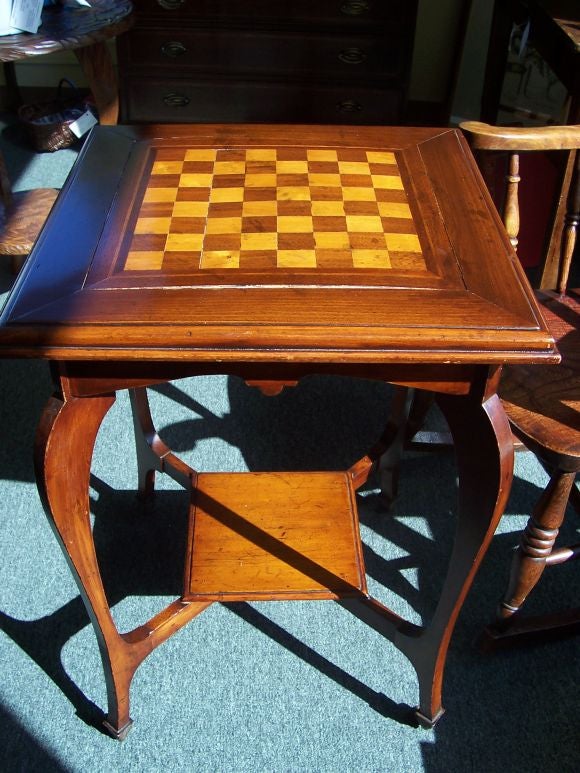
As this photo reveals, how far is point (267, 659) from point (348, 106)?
7.83 feet

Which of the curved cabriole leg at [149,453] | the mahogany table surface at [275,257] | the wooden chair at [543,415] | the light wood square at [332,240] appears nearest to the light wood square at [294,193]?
the mahogany table surface at [275,257]

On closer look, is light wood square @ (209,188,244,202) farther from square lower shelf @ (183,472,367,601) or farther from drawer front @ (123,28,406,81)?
drawer front @ (123,28,406,81)

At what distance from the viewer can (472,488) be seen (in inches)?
43.1

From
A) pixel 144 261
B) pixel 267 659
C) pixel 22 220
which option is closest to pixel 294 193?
pixel 144 261

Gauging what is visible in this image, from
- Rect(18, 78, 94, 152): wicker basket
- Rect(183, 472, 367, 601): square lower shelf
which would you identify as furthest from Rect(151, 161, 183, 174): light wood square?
Rect(18, 78, 94, 152): wicker basket

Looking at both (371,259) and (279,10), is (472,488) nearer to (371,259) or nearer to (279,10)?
(371,259)

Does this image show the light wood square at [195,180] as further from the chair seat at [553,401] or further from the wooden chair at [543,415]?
the chair seat at [553,401]

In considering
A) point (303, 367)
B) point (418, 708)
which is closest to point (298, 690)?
point (418, 708)

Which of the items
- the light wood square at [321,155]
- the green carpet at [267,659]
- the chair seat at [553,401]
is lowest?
the green carpet at [267,659]

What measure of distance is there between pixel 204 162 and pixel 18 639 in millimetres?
1051

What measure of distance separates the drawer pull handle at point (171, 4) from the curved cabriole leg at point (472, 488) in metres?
2.42

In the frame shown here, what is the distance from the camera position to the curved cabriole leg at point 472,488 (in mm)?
1006

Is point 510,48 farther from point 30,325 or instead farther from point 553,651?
point 30,325

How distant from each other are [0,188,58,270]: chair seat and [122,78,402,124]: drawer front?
61 centimetres
